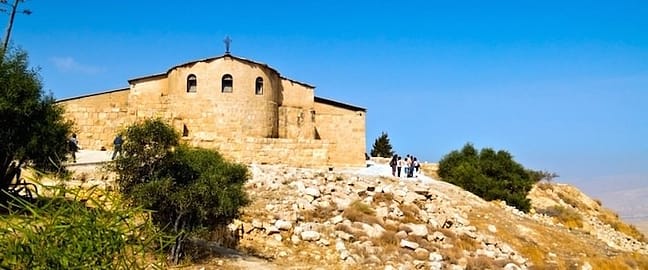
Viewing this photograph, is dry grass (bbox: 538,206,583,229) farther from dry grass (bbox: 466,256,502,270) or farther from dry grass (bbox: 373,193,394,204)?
dry grass (bbox: 466,256,502,270)

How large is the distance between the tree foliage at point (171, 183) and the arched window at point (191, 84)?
1621cm

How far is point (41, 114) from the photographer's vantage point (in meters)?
13.5

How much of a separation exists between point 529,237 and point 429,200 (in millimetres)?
3964

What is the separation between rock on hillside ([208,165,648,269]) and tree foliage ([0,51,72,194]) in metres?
5.40

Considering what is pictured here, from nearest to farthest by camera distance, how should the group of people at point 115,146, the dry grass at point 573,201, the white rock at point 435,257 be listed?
the group of people at point 115,146 < the white rock at point 435,257 < the dry grass at point 573,201

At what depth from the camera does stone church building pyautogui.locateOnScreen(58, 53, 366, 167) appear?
1083 inches

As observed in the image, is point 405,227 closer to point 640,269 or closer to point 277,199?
point 277,199

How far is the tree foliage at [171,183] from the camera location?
12227mm

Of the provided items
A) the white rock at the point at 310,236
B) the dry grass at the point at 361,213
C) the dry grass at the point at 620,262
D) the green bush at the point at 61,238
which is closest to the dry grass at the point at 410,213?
the dry grass at the point at 361,213

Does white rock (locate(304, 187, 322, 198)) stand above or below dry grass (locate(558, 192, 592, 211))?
above

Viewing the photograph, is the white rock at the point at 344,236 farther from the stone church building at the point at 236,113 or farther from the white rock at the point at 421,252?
the stone church building at the point at 236,113

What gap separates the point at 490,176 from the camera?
109 feet

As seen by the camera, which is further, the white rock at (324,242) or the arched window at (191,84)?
the arched window at (191,84)

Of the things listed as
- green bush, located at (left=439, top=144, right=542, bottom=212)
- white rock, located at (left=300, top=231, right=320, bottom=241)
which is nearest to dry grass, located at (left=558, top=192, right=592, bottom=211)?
green bush, located at (left=439, top=144, right=542, bottom=212)
